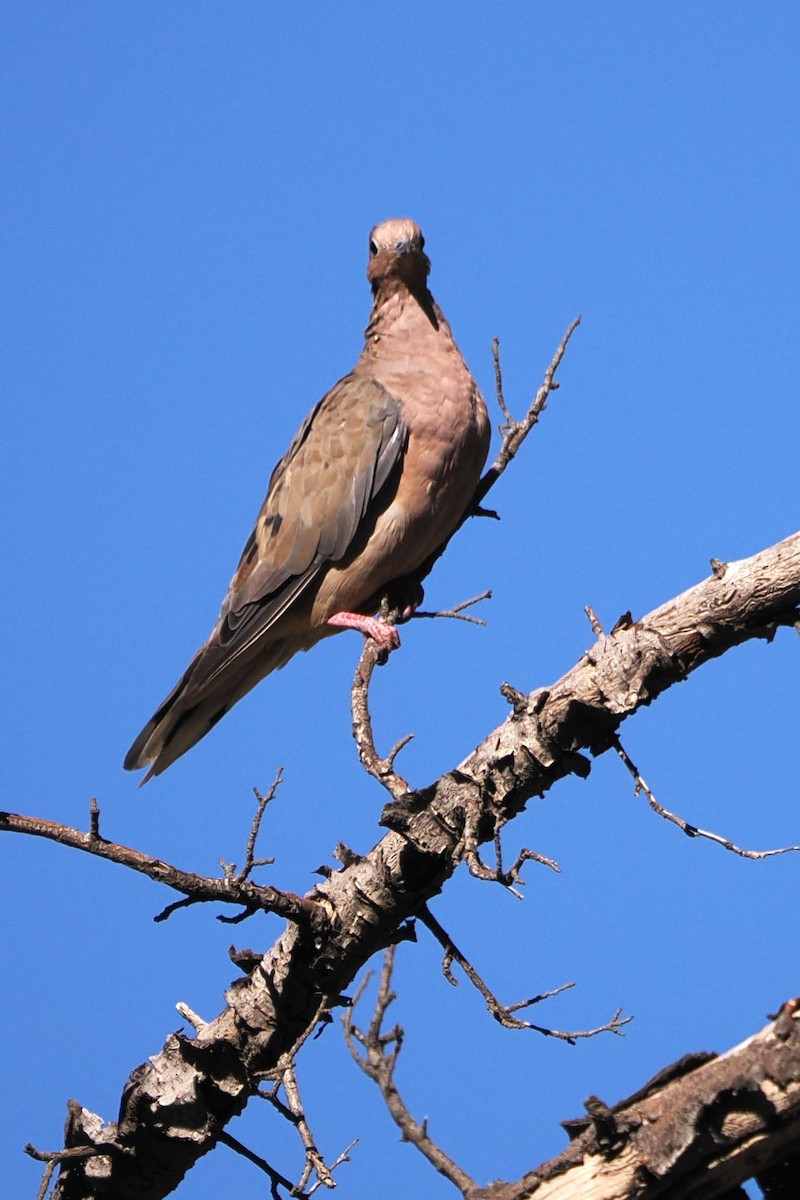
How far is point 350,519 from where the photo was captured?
214 inches

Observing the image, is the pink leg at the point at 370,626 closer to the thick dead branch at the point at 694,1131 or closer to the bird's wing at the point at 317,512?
the bird's wing at the point at 317,512

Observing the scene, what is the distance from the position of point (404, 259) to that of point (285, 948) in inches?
120

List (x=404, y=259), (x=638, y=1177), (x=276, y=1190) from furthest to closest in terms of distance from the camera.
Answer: (x=404, y=259), (x=276, y=1190), (x=638, y=1177)

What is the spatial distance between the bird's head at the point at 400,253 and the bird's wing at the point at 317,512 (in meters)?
0.50

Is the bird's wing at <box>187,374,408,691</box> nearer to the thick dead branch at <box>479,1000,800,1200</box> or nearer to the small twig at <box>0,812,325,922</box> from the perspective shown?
the small twig at <box>0,812,325,922</box>

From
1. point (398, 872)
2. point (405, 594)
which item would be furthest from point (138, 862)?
point (405, 594)

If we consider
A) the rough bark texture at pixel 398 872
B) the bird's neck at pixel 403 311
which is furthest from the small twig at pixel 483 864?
the bird's neck at pixel 403 311

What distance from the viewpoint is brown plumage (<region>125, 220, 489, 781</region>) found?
17.7 feet

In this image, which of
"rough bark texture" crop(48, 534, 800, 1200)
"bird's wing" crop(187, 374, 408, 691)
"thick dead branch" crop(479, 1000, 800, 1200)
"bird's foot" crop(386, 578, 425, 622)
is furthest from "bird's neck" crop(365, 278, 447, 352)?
"thick dead branch" crop(479, 1000, 800, 1200)

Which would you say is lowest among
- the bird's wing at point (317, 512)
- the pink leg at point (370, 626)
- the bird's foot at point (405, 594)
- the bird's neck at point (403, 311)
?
the pink leg at point (370, 626)

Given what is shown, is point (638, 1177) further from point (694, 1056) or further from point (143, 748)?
point (143, 748)

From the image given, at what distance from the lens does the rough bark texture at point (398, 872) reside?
146 inches

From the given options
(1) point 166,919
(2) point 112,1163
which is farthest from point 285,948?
(2) point 112,1163

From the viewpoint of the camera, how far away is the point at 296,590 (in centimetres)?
552
